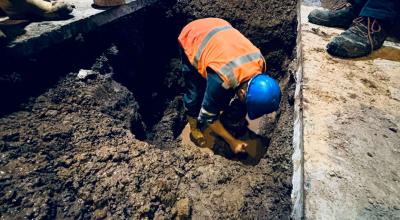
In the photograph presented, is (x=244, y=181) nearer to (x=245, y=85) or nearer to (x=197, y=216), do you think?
(x=197, y=216)

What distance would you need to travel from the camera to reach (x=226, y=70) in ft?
7.35

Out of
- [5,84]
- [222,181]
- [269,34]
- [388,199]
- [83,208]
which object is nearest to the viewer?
[388,199]

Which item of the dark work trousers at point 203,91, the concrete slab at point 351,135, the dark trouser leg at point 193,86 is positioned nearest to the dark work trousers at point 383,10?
the concrete slab at point 351,135

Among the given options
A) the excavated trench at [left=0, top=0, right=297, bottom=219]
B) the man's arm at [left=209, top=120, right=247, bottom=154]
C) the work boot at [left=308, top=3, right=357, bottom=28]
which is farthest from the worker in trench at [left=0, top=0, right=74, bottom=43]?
the work boot at [left=308, top=3, right=357, bottom=28]

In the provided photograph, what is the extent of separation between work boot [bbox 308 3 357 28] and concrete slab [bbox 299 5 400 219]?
1.96 ft

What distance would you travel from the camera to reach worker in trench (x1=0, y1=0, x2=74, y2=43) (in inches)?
84.6

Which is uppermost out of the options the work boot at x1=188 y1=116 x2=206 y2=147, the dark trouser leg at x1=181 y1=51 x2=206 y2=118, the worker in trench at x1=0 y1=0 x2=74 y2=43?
the worker in trench at x1=0 y1=0 x2=74 y2=43

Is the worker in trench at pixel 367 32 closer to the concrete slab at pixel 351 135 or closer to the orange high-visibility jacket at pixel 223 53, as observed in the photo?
the concrete slab at pixel 351 135

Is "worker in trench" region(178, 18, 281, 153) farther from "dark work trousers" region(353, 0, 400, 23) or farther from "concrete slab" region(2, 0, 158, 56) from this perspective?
"dark work trousers" region(353, 0, 400, 23)

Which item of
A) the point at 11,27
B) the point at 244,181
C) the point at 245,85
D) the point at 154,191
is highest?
the point at 11,27

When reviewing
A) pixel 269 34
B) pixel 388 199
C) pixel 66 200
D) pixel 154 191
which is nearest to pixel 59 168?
pixel 66 200

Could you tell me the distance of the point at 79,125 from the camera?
6.53 feet

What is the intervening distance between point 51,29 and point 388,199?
2567mm

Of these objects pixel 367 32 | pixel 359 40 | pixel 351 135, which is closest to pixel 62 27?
pixel 351 135
